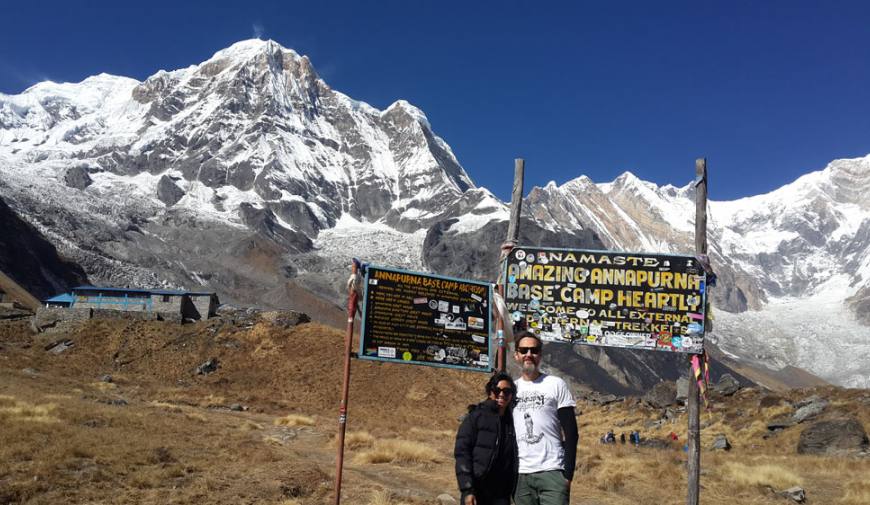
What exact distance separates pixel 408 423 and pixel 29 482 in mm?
24386

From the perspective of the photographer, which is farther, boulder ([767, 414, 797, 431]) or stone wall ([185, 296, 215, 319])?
stone wall ([185, 296, 215, 319])

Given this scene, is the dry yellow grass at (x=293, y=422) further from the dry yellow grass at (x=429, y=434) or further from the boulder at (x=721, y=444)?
the boulder at (x=721, y=444)

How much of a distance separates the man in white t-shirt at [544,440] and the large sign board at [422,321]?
3.62m

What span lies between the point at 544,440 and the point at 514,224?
5.29 metres

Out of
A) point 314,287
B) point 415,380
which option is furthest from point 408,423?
point 314,287

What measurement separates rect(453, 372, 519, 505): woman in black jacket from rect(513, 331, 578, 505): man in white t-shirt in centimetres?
12

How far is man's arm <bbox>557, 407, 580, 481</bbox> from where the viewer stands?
20.7 ft

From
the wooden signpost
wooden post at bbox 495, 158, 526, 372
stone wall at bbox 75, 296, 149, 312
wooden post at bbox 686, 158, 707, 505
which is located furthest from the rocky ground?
stone wall at bbox 75, 296, 149, 312

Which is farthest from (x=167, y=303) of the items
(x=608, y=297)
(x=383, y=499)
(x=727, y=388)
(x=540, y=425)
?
(x=540, y=425)

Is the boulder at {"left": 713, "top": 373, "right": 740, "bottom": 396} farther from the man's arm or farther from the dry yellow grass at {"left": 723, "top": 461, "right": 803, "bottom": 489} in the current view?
the man's arm

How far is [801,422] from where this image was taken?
1011 inches

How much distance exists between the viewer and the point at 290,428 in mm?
26156

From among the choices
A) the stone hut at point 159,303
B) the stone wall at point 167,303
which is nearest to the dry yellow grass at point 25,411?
the stone hut at point 159,303

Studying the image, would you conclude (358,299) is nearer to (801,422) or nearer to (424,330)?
(424,330)
